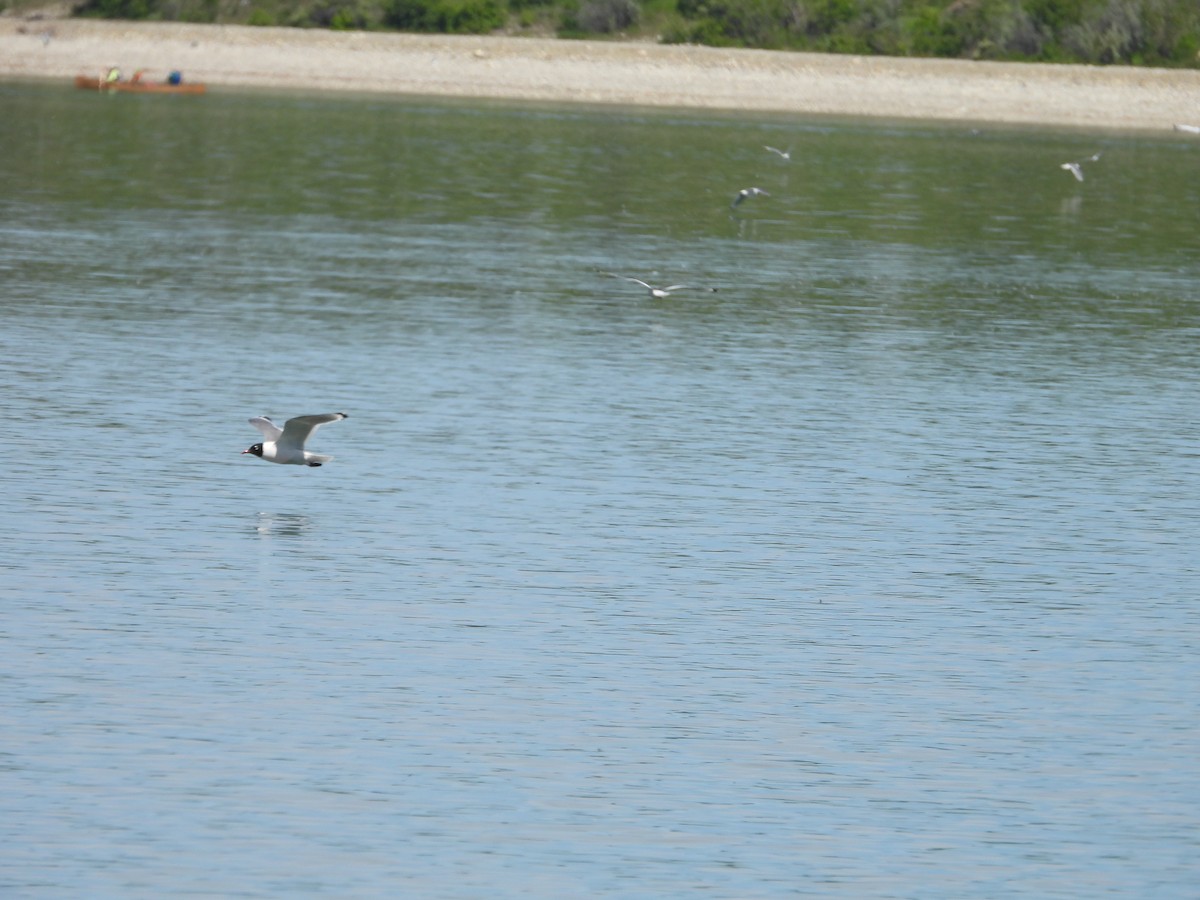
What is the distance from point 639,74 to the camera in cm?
8762

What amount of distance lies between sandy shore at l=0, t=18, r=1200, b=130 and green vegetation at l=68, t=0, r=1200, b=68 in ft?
9.81

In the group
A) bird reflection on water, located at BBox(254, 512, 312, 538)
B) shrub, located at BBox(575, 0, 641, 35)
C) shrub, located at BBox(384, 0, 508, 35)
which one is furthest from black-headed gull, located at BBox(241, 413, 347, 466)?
shrub, located at BBox(575, 0, 641, 35)

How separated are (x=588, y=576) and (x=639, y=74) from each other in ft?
233

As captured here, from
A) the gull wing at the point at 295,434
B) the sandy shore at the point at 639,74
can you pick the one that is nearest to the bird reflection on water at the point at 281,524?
the gull wing at the point at 295,434

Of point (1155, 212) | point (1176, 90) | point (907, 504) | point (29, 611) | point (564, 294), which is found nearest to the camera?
point (29, 611)

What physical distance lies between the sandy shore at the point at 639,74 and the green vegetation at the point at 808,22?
2989 mm

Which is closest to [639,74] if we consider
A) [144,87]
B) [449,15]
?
[449,15]

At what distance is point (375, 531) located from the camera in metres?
20.0

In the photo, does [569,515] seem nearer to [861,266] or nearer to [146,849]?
[146,849]

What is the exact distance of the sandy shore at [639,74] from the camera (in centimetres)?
8719

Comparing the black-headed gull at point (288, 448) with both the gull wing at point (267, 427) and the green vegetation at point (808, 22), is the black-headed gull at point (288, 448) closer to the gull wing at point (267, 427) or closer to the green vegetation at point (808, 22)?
the gull wing at point (267, 427)

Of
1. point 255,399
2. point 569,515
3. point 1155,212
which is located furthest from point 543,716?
point 1155,212

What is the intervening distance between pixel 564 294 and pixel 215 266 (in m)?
6.41

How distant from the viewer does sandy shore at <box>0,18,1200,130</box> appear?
286ft
